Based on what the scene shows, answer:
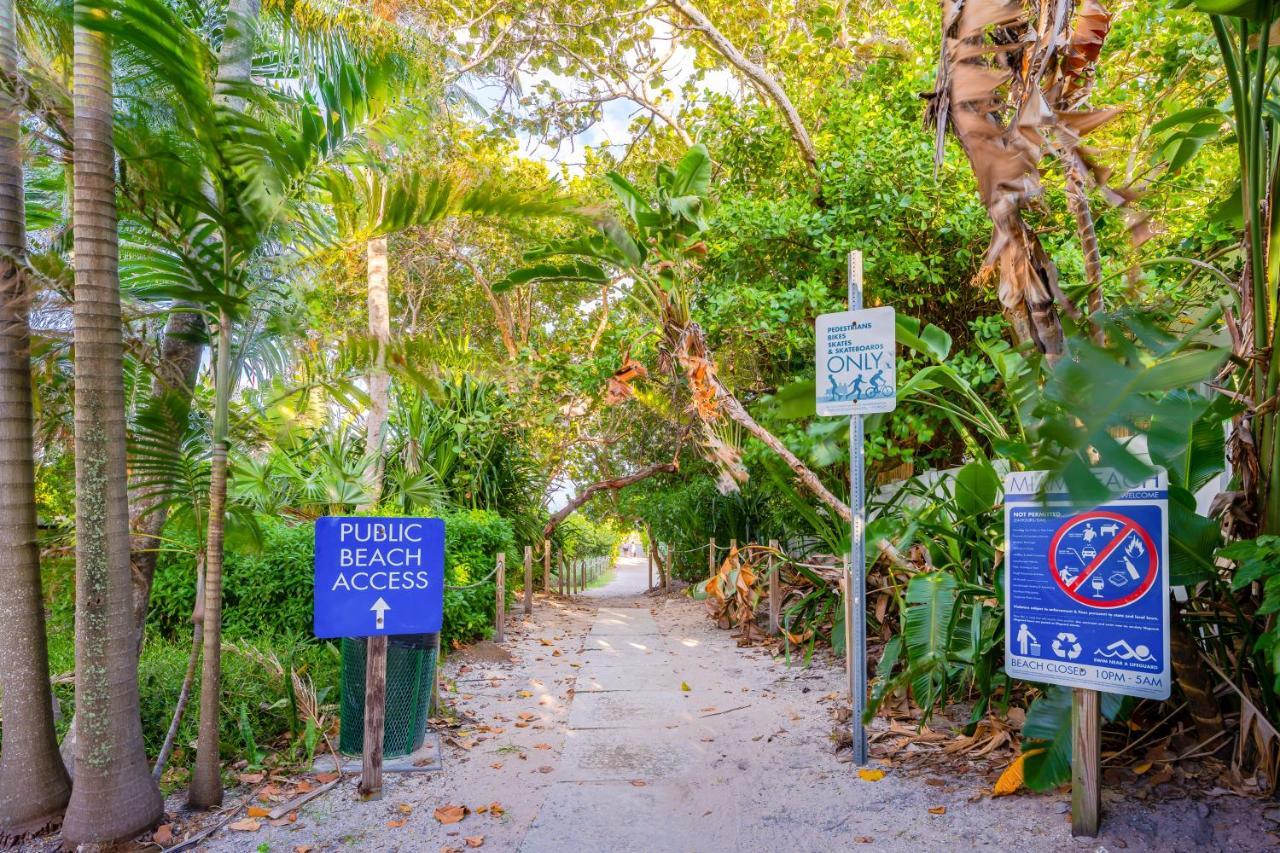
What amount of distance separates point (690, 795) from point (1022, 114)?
3680mm

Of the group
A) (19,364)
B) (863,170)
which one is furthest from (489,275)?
(19,364)

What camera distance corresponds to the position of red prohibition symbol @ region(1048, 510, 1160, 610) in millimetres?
3309

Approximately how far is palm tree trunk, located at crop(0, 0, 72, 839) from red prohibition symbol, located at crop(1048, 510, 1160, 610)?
488cm

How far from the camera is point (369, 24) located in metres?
7.82

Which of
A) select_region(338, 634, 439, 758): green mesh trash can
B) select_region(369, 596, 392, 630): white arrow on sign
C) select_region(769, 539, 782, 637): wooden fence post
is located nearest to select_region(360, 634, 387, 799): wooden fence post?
select_region(369, 596, 392, 630): white arrow on sign

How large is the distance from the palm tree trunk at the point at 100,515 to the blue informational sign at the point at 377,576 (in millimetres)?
949

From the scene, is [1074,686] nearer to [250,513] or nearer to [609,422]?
[250,513]

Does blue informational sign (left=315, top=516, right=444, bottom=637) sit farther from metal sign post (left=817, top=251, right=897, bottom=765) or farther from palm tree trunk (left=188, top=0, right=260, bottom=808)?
metal sign post (left=817, top=251, right=897, bottom=765)

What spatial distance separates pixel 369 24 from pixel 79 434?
5699mm

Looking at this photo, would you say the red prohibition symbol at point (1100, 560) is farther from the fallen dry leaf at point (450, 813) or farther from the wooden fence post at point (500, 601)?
the wooden fence post at point (500, 601)

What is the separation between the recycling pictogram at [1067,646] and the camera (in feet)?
11.4

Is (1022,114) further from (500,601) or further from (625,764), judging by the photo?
(500,601)

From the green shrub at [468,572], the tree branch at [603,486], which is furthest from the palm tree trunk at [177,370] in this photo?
the tree branch at [603,486]

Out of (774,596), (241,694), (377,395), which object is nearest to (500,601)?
(774,596)
